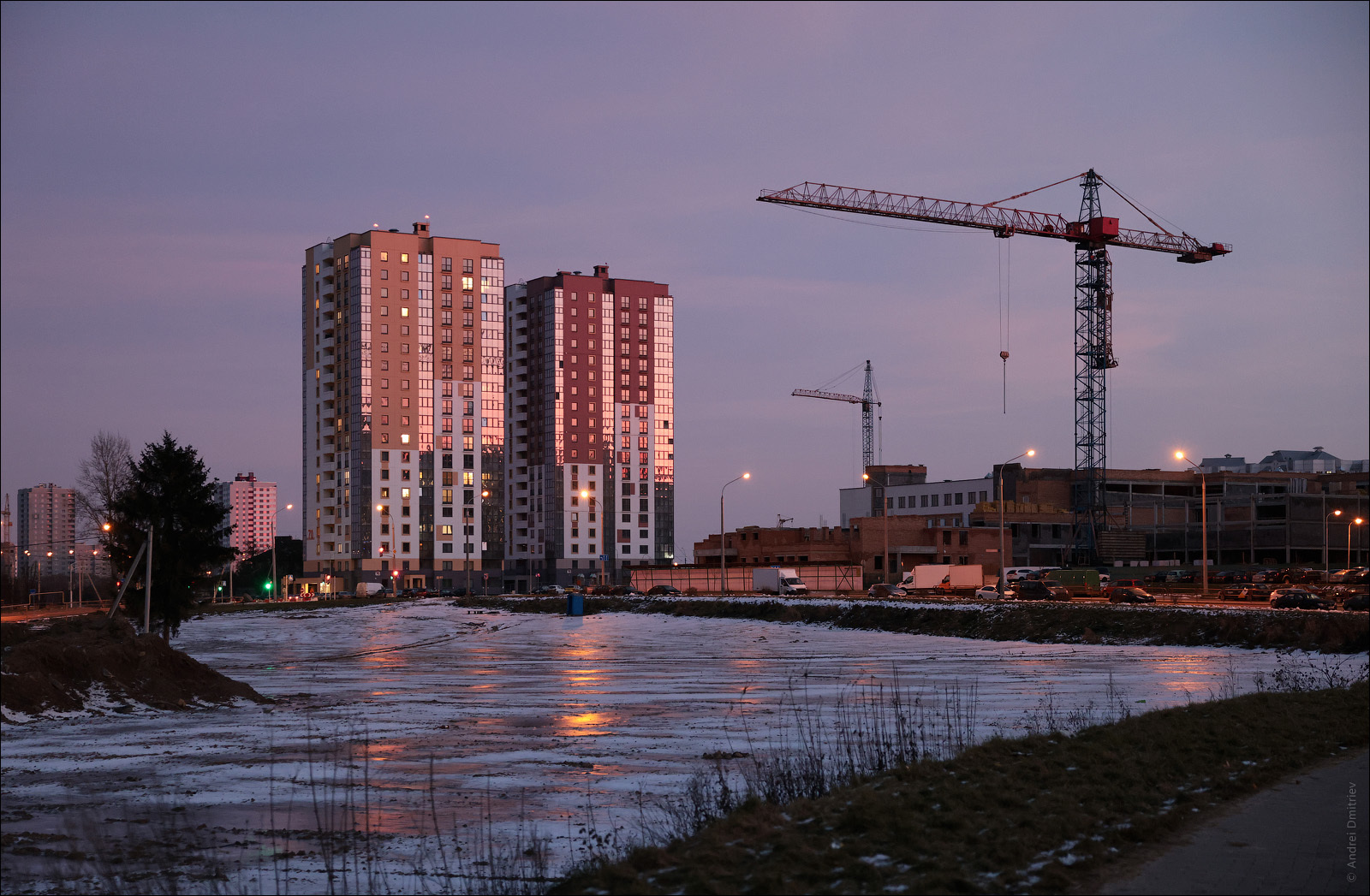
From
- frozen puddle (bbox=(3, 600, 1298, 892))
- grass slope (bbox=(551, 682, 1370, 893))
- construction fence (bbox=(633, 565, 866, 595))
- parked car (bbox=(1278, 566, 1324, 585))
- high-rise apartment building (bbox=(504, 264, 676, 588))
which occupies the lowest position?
construction fence (bbox=(633, 565, 866, 595))

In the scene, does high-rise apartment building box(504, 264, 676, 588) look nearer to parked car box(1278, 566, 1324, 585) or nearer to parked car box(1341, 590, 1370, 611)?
parked car box(1278, 566, 1324, 585)

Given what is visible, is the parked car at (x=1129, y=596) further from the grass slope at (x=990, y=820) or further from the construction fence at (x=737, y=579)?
the grass slope at (x=990, y=820)

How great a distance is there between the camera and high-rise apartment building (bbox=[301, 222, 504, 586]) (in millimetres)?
169250

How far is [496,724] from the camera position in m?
21.7

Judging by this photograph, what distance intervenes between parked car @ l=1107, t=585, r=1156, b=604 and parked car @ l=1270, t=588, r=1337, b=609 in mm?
9595

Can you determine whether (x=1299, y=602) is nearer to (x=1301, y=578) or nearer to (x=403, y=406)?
(x=1301, y=578)

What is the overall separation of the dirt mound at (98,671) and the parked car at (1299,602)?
48.6 meters

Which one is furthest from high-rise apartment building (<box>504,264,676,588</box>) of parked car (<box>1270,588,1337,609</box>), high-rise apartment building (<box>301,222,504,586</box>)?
parked car (<box>1270,588,1337,609</box>)

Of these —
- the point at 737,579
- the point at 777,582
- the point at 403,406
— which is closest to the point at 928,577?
the point at 777,582

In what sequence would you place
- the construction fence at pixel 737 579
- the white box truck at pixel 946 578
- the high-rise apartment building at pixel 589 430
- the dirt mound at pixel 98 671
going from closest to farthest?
the dirt mound at pixel 98 671, the white box truck at pixel 946 578, the construction fence at pixel 737 579, the high-rise apartment building at pixel 589 430

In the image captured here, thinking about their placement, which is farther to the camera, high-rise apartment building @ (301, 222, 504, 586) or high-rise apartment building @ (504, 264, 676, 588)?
high-rise apartment building @ (504, 264, 676, 588)

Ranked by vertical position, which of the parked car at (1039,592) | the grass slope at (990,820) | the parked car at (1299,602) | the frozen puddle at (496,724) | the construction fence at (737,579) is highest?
the grass slope at (990,820)

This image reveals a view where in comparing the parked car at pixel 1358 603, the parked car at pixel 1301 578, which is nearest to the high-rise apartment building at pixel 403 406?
the parked car at pixel 1301 578

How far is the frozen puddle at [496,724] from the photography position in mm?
14078
